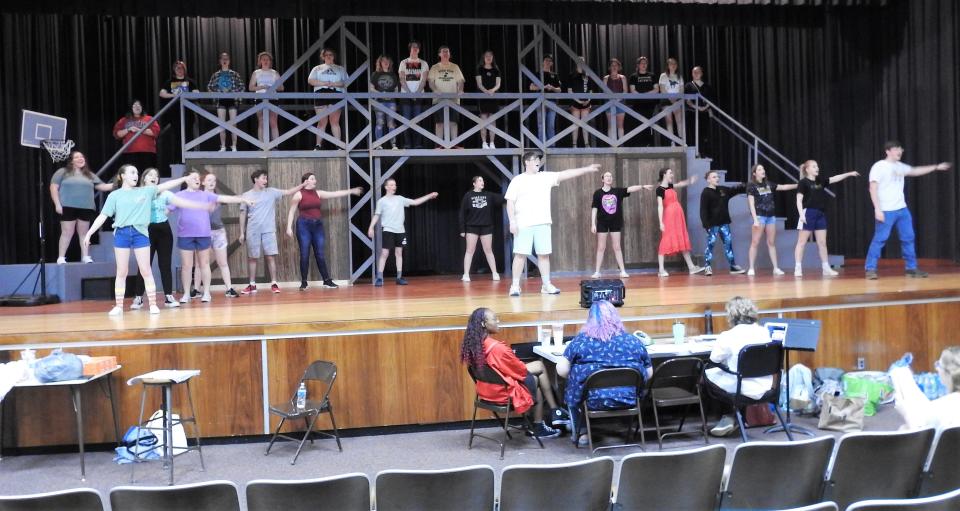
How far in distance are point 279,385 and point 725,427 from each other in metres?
3.56

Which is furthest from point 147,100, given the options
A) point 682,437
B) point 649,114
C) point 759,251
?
point 682,437

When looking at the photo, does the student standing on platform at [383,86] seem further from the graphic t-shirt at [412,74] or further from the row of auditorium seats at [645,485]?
the row of auditorium seats at [645,485]

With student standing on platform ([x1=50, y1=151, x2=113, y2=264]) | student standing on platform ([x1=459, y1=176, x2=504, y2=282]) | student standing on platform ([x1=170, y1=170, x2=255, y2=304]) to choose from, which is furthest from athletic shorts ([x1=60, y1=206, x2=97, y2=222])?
student standing on platform ([x1=459, y1=176, x2=504, y2=282])

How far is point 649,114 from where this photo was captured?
14492 mm

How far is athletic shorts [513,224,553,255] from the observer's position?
906cm

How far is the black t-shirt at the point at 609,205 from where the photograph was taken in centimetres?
1200

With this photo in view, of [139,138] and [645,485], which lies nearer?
[645,485]

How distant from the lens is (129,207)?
26.4ft

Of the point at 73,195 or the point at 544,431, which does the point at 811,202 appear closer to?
the point at 544,431

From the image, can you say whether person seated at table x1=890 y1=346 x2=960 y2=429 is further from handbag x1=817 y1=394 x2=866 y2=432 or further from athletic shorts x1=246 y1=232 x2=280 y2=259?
athletic shorts x1=246 y1=232 x2=280 y2=259

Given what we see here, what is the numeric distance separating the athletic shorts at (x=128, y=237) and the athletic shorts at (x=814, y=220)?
777 centimetres

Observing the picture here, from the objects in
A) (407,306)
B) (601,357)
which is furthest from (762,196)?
(601,357)

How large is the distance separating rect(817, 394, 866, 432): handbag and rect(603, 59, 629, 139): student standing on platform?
7051mm

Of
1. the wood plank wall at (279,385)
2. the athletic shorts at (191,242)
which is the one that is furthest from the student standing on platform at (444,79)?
the wood plank wall at (279,385)
